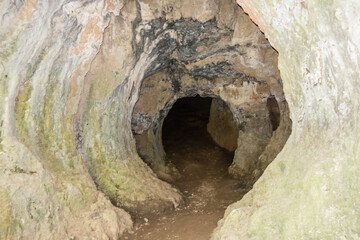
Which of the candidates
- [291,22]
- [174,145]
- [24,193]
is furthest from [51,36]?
[174,145]

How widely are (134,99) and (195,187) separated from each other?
3104 millimetres

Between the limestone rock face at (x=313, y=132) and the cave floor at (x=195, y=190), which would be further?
the cave floor at (x=195, y=190)

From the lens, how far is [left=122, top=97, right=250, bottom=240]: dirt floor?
20.0 feet

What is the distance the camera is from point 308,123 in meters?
4.23

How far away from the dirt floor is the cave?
0.07 m

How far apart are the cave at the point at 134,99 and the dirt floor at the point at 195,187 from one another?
7 cm

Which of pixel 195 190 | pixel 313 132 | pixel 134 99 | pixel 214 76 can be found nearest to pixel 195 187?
pixel 195 190

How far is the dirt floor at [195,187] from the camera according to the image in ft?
20.0

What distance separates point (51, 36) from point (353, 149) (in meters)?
4.40

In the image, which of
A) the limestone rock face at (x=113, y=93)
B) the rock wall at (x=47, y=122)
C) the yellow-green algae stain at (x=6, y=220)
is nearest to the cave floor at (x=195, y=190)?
the limestone rock face at (x=113, y=93)

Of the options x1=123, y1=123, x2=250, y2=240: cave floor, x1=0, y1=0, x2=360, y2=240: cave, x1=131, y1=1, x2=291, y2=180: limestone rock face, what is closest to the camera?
x1=0, y1=0, x2=360, y2=240: cave

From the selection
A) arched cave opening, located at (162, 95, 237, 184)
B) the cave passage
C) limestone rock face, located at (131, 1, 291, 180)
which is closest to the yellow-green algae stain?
limestone rock face, located at (131, 1, 291, 180)

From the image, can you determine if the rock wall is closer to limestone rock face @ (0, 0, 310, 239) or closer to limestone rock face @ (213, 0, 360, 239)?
limestone rock face @ (0, 0, 310, 239)

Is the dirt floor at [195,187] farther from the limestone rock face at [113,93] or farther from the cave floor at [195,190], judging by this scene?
the limestone rock face at [113,93]
